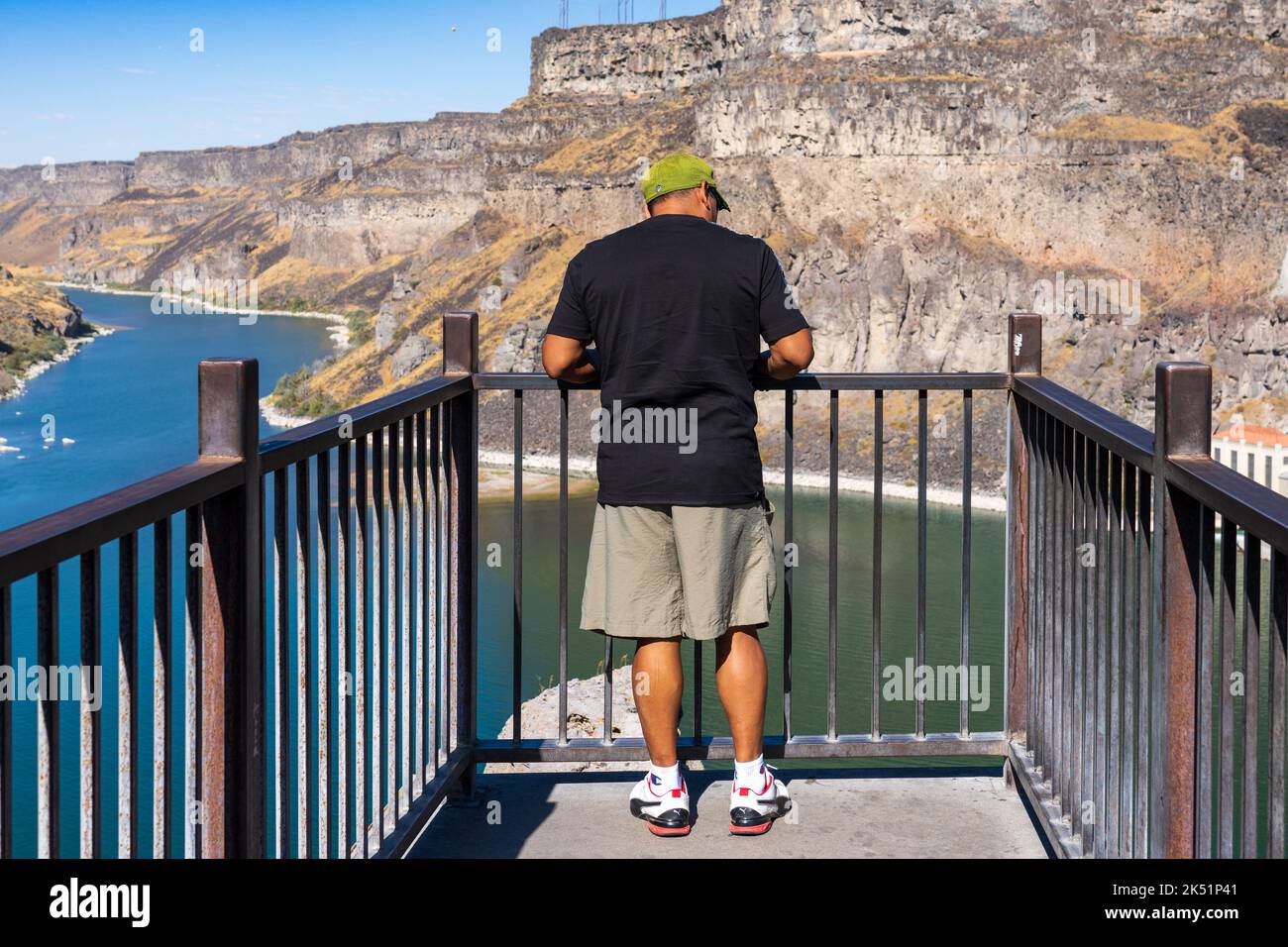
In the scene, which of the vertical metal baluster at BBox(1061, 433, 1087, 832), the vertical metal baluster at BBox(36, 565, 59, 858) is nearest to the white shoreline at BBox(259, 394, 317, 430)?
the vertical metal baluster at BBox(1061, 433, 1087, 832)

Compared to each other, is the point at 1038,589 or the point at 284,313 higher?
the point at 284,313

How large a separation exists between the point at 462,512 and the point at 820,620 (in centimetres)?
2751

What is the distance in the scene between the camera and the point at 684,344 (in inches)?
135

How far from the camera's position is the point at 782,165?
52812 mm

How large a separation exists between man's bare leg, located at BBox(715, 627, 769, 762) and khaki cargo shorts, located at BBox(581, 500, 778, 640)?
0.09 m

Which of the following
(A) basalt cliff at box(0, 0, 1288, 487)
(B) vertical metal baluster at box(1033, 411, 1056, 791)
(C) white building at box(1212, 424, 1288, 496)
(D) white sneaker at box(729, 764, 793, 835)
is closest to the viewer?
(D) white sneaker at box(729, 764, 793, 835)

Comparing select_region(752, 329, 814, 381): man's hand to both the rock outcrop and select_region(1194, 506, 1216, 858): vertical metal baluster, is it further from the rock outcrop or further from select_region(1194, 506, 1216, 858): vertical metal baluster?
the rock outcrop

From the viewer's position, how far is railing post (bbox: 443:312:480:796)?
413 centimetres

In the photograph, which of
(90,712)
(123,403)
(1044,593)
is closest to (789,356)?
(1044,593)

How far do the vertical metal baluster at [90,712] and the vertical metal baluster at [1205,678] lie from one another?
69.4 inches

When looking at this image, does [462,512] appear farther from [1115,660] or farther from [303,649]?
[1115,660]

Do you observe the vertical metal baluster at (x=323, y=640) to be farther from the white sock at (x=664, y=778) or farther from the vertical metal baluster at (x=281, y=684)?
the white sock at (x=664, y=778)

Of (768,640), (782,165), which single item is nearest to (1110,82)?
(782,165)
